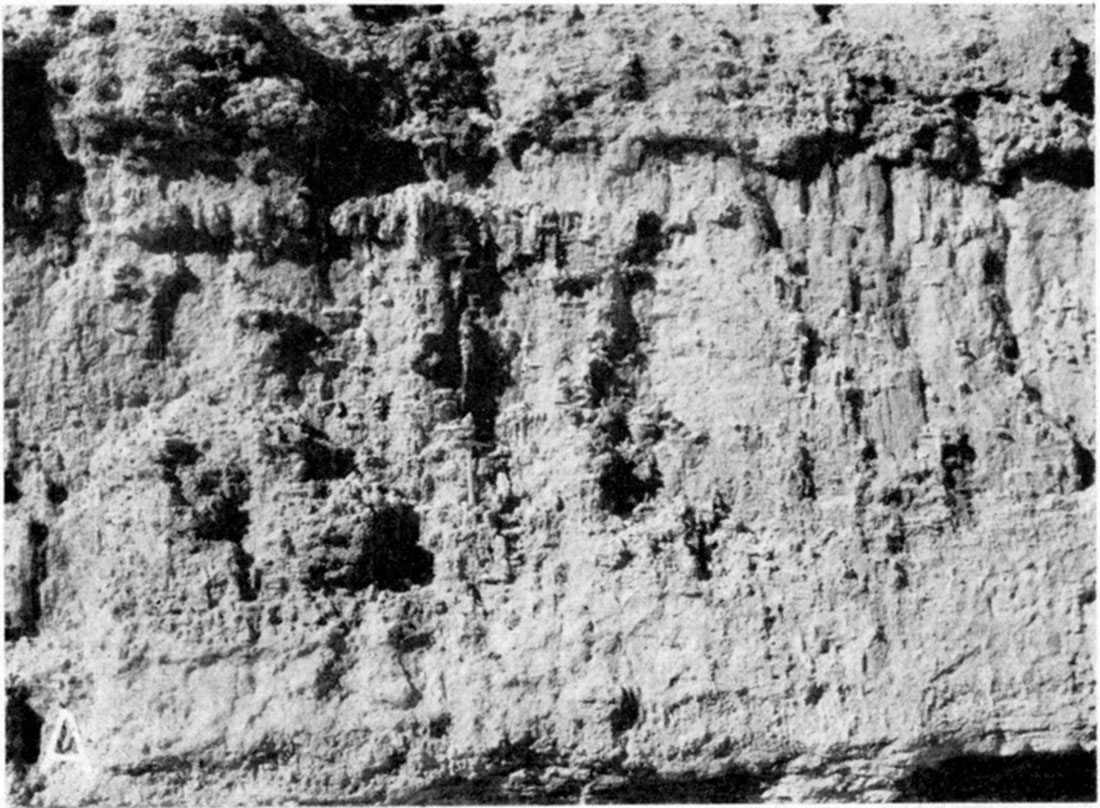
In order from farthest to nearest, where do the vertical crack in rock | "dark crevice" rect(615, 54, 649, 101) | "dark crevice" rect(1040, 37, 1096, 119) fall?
"dark crevice" rect(1040, 37, 1096, 119) < "dark crevice" rect(615, 54, 649, 101) < the vertical crack in rock

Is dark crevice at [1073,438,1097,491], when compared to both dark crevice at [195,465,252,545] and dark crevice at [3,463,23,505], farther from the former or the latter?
dark crevice at [3,463,23,505]

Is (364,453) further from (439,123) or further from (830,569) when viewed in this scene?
(830,569)

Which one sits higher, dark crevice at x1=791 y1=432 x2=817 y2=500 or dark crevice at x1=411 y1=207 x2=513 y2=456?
dark crevice at x1=411 y1=207 x2=513 y2=456

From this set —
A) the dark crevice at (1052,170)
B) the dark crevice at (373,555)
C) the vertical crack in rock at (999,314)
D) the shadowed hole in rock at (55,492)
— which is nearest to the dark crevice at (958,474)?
the vertical crack in rock at (999,314)

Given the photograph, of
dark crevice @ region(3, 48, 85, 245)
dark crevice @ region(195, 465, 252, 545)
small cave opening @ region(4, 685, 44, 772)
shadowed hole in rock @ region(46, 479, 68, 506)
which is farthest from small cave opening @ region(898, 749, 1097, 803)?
dark crevice @ region(3, 48, 85, 245)

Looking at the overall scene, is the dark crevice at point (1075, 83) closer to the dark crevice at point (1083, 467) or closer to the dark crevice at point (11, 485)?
the dark crevice at point (1083, 467)
